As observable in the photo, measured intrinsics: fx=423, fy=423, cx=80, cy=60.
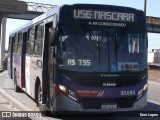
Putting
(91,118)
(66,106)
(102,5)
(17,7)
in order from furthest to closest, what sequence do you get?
(91,118) → (102,5) → (66,106) → (17,7)

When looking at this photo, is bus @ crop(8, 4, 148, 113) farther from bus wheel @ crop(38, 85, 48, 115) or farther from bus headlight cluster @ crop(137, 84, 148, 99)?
bus wheel @ crop(38, 85, 48, 115)

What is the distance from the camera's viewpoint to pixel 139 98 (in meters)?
10.1

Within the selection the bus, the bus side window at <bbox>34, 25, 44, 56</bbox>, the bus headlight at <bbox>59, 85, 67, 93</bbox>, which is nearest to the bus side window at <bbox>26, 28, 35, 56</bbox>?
the bus side window at <bbox>34, 25, 44, 56</bbox>

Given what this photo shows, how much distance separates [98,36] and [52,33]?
109 centimetres

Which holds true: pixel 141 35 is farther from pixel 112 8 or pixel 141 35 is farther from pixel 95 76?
pixel 95 76

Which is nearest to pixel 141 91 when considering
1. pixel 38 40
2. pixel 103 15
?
pixel 103 15

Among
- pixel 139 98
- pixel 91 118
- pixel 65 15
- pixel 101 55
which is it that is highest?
pixel 65 15

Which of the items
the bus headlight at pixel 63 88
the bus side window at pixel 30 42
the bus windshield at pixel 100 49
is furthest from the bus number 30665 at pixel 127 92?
the bus side window at pixel 30 42

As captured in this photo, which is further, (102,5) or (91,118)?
(91,118)

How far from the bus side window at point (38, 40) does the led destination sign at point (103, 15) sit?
6.13 ft

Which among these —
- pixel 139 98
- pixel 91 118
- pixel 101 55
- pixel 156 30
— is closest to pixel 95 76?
pixel 101 55

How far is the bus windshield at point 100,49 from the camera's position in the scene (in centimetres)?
975

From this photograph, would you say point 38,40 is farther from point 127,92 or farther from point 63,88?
point 127,92

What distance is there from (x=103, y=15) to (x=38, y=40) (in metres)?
2.63
